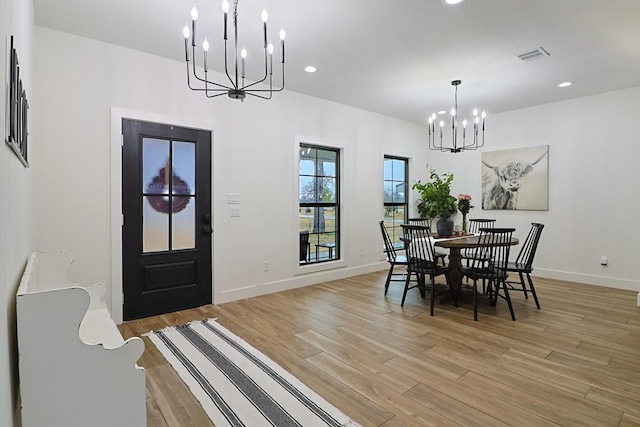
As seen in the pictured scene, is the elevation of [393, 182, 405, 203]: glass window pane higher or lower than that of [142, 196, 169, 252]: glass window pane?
higher

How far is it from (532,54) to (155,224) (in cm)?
437

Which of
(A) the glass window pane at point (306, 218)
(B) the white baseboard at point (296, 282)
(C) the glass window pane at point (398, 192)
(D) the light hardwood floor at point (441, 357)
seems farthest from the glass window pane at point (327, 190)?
(D) the light hardwood floor at point (441, 357)

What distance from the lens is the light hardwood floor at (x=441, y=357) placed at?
76.9 inches

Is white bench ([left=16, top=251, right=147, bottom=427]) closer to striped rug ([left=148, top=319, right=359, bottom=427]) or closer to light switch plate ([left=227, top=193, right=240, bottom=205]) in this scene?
striped rug ([left=148, top=319, right=359, bottom=427])

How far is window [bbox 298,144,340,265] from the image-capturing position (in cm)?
512

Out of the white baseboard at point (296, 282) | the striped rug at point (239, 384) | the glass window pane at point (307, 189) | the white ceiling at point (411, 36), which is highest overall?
the white ceiling at point (411, 36)

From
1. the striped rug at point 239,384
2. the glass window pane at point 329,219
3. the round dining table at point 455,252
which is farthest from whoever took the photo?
the glass window pane at point 329,219

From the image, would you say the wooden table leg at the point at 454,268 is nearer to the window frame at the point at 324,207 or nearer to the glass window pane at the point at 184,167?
the window frame at the point at 324,207

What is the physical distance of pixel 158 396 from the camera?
210cm

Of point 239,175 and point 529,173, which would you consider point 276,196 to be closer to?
point 239,175

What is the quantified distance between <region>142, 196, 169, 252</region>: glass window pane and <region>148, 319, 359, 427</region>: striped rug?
3.13 ft

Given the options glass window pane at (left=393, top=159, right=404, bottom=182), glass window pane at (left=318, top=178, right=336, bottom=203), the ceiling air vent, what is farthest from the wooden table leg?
glass window pane at (left=393, top=159, right=404, bottom=182)

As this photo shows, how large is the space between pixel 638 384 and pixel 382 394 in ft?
5.64

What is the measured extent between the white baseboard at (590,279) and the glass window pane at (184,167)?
5.45 m
